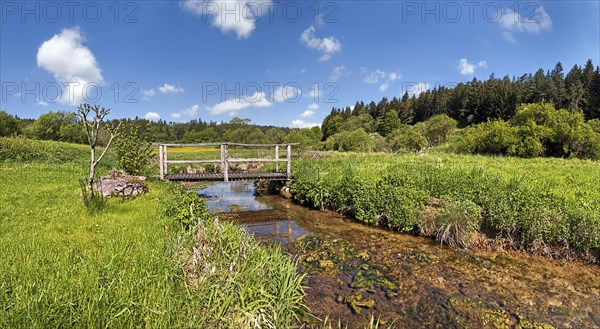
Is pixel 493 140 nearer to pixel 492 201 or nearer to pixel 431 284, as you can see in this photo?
pixel 492 201

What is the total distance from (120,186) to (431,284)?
9500mm

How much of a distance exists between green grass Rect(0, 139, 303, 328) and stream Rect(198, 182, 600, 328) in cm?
104

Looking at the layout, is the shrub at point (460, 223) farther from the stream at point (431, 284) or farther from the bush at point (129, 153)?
the bush at point (129, 153)

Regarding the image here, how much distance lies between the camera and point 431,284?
5.99 m

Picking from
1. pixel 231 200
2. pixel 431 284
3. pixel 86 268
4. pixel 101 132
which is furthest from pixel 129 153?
pixel 101 132

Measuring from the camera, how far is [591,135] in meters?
25.6

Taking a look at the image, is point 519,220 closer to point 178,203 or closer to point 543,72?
point 178,203

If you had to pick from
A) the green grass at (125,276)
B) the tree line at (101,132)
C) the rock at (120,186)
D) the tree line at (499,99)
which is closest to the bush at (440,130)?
the tree line at (499,99)

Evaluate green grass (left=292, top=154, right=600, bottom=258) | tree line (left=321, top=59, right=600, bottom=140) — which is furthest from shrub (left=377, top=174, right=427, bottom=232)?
tree line (left=321, top=59, right=600, bottom=140)

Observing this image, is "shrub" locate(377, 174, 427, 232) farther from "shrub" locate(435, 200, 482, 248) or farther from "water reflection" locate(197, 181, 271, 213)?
"water reflection" locate(197, 181, 271, 213)

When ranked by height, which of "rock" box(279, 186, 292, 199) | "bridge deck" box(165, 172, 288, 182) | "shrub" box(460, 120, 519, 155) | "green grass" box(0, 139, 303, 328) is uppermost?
"shrub" box(460, 120, 519, 155)

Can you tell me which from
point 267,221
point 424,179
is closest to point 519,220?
point 424,179

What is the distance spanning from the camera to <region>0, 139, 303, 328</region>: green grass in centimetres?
310

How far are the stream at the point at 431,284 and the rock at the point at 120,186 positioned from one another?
4476 mm
